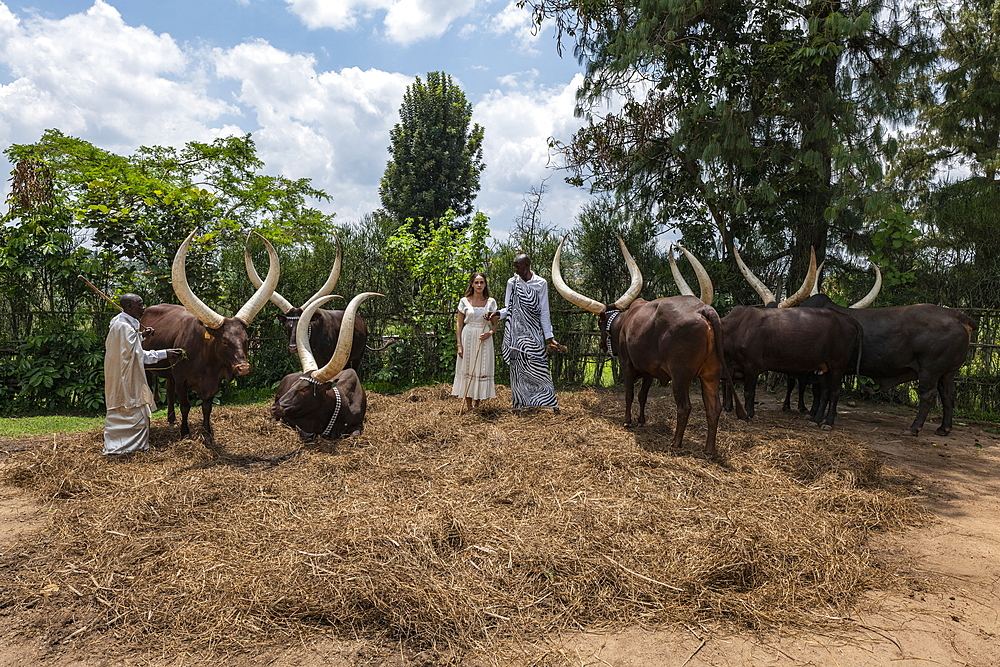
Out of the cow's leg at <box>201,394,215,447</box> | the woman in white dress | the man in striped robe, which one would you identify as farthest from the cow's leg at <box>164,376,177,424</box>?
the man in striped robe

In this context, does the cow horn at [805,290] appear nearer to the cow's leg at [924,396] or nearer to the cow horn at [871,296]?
the cow horn at [871,296]

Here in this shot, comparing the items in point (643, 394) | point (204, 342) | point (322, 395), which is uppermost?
point (204, 342)

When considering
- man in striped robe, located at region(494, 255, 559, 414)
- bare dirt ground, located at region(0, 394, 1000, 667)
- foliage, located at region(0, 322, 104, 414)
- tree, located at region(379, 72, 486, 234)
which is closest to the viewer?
bare dirt ground, located at region(0, 394, 1000, 667)

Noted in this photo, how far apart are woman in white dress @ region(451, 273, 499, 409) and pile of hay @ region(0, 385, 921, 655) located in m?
1.31

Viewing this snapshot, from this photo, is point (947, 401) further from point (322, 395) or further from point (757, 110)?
point (322, 395)

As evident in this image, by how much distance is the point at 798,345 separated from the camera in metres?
5.94

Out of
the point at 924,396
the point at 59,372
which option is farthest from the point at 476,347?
the point at 59,372

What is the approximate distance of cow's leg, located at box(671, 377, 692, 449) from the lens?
453 cm

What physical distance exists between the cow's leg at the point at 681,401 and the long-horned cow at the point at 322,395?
2631 millimetres

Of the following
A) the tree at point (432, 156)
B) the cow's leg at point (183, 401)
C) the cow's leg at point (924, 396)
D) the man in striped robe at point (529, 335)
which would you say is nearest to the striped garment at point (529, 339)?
the man in striped robe at point (529, 335)

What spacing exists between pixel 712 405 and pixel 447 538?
253cm

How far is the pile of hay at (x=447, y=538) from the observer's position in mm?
2451

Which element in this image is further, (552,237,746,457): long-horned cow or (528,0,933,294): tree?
(528,0,933,294): tree

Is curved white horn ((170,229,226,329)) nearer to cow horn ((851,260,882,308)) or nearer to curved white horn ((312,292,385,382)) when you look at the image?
curved white horn ((312,292,385,382))
